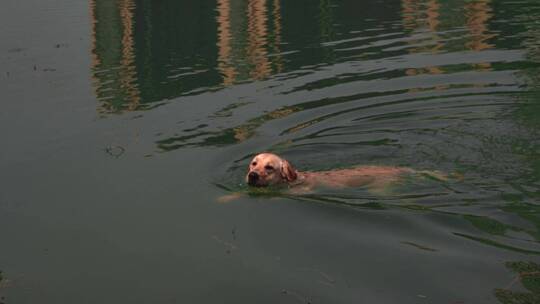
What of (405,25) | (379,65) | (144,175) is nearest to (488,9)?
(405,25)

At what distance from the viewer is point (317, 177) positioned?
1162 centimetres

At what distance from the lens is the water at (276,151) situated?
868 centimetres

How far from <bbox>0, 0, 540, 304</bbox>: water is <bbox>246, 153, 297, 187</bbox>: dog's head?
0.23 metres

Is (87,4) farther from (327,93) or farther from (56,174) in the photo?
(56,174)

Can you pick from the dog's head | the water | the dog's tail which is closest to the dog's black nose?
the dog's head

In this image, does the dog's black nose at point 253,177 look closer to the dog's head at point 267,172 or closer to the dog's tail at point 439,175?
the dog's head at point 267,172

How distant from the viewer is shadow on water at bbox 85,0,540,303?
10.9 metres

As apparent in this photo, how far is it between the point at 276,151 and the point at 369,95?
12.8 feet

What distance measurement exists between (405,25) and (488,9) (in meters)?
4.08

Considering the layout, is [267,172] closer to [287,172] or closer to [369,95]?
[287,172]

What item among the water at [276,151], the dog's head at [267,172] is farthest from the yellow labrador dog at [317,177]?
the water at [276,151]

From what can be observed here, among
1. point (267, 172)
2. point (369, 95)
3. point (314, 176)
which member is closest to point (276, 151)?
point (314, 176)

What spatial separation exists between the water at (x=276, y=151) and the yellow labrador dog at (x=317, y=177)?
200mm

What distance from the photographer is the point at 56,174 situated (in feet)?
41.6
